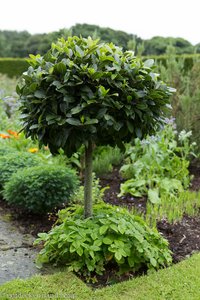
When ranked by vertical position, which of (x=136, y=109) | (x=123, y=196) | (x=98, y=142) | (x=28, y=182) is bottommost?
(x=123, y=196)

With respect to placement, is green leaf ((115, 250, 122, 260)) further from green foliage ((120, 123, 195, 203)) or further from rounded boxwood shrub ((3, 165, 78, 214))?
green foliage ((120, 123, 195, 203))

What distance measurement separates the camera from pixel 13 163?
5.19 meters

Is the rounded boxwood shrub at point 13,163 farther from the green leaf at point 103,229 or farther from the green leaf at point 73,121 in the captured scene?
the green leaf at point 73,121

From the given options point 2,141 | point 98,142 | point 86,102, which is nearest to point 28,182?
point 98,142

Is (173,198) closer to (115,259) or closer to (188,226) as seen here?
(188,226)

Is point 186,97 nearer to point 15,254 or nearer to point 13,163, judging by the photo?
point 13,163

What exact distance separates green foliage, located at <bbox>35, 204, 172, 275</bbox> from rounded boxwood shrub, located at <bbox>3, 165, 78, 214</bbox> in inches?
37.4

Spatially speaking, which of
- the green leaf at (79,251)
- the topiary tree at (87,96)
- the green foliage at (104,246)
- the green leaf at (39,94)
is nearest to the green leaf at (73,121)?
the topiary tree at (87,96)

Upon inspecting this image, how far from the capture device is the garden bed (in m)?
3.65

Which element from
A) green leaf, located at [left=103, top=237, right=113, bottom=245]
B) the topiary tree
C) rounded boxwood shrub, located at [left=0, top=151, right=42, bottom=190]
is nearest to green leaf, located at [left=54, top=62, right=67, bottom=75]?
the topiary tree

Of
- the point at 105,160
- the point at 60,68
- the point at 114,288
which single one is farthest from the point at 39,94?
the point at 105,160

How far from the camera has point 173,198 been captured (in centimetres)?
505

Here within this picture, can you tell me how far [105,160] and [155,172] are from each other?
35.9 inches

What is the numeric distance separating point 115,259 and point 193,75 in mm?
4932
